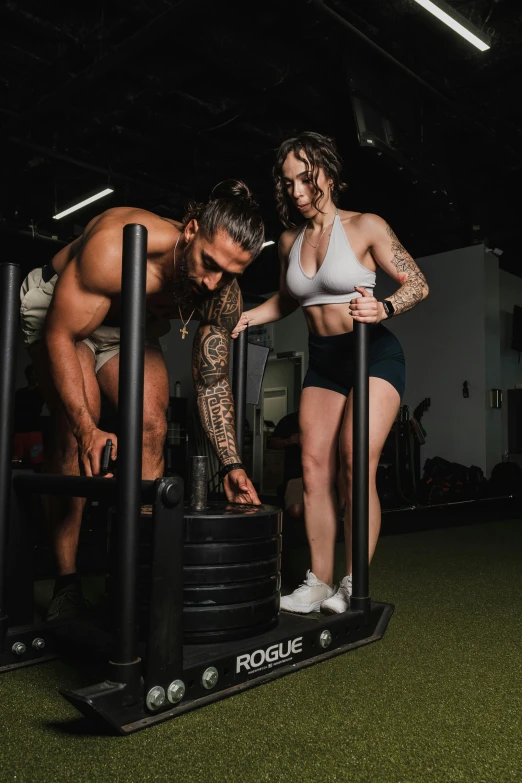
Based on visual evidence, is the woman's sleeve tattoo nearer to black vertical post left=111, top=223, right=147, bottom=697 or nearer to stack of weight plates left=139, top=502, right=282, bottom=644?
stack of weight plates left=139, top=502, right=282, bottom=644

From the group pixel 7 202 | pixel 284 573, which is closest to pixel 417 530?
pixel 284 573

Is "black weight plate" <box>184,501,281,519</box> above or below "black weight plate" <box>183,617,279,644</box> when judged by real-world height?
above

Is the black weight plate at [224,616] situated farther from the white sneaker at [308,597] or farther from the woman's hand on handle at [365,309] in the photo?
the woman's hand on handle at [365,309]

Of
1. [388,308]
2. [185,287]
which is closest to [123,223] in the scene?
[185,287]

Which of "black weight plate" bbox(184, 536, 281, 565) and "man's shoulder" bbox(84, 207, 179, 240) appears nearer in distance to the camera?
"black weight plate" bbox(184, 536, 281, 565)

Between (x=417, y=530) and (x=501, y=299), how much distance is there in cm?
443

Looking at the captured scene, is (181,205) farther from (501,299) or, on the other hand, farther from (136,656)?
(136,656)

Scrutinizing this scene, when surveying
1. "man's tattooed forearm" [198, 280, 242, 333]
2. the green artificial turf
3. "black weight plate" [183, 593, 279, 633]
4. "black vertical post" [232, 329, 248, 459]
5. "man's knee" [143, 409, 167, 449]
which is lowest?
the green artificial turf

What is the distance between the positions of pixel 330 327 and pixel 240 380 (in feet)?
1.09

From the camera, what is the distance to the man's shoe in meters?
1.61

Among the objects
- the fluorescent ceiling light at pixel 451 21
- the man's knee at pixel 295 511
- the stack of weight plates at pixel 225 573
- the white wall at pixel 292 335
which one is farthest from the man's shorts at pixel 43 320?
the white wall at pixel 292 335

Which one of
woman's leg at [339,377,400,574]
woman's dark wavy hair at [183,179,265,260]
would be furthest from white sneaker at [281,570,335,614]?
woman's dark wavy hair at [183,179,265,260]

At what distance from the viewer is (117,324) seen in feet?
6.00

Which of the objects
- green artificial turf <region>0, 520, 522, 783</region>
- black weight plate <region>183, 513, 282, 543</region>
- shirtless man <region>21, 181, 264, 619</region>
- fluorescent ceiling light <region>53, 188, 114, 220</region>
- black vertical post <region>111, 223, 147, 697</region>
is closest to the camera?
green artificial turf <region>0, 520, 522, 783</region>
